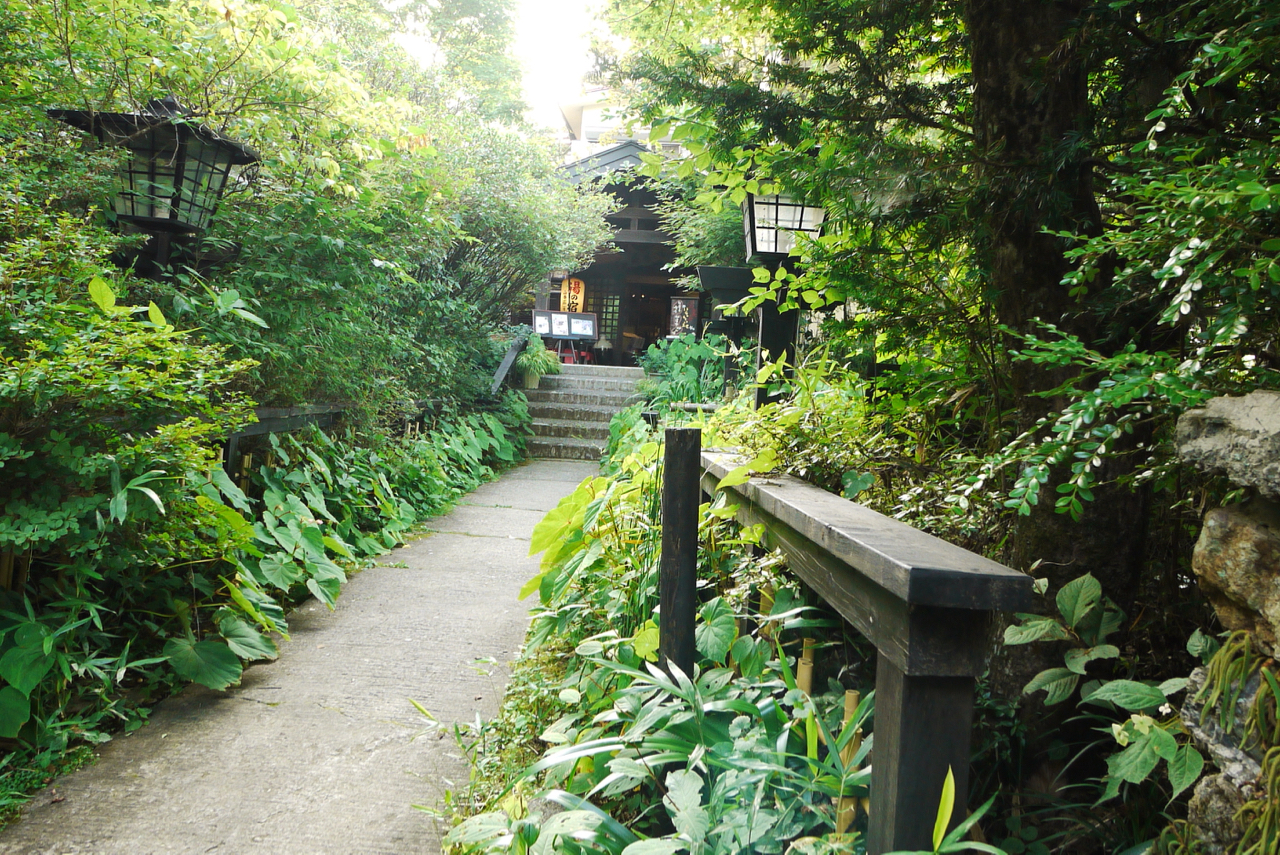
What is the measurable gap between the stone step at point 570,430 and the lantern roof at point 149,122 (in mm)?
6353

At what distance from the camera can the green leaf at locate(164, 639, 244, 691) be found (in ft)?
10.1

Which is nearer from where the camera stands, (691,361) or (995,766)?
(995,766)

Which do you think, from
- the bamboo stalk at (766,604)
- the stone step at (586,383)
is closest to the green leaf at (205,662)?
the bamboo stalk at (766,604)

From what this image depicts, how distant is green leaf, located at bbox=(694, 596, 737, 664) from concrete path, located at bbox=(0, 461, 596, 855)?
0.99 metres

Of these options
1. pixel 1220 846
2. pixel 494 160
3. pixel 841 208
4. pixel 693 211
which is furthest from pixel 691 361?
pixel 1220 846

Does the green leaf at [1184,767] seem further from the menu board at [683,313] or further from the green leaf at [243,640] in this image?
the menu board at [683,313]

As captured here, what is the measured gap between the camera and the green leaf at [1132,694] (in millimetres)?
1166

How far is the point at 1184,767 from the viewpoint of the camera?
3.57 ft

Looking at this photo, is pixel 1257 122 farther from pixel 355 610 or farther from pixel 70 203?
pixel 70 203

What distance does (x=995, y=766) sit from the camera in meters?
1.50

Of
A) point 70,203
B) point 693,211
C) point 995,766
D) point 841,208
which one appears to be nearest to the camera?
point 995,766

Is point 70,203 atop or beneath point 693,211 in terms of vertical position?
beneath

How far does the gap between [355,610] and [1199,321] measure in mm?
3909

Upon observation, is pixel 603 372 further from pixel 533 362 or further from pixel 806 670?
pixel 806 670
